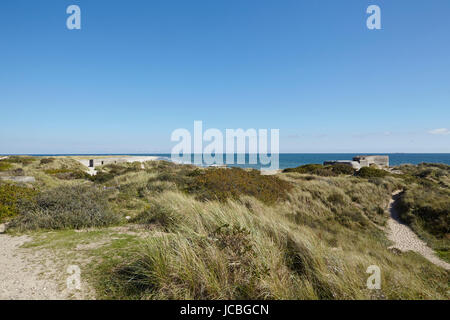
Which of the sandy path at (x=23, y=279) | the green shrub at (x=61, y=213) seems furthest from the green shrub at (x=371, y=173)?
the sandy path at (x=23, y=279)

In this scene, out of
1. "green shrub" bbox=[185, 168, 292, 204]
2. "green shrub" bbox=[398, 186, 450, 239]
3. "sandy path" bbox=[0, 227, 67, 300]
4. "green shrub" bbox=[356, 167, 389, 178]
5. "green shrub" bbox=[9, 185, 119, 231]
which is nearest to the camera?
"sandy path" bbox=[0, 227, 67, 300]

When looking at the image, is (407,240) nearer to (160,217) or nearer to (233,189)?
(233,189)

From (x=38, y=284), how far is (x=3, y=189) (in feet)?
26.5

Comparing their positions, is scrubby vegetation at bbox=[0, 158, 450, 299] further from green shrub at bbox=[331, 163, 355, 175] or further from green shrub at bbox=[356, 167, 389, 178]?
green shrub at bbox=[331, 163, 355, 175]

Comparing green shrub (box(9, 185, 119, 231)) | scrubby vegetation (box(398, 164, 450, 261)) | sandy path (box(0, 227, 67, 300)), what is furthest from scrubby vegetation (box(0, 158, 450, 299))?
sandy path (box(0, 227, 67, 300))

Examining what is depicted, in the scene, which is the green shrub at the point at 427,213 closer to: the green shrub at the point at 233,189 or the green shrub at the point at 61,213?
the green shrub at the point at 233,189

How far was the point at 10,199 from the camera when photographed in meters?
7.27

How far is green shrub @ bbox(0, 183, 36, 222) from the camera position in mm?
6621

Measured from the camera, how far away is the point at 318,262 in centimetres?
329

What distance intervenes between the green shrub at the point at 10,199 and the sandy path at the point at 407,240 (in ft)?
43.2

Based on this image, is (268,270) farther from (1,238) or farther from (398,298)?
(1,238)

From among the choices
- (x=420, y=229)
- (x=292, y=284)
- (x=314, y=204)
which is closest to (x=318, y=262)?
(x=292, y=284)

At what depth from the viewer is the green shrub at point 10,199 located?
6.62m

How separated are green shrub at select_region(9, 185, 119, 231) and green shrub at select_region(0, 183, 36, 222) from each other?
294 millimetres
